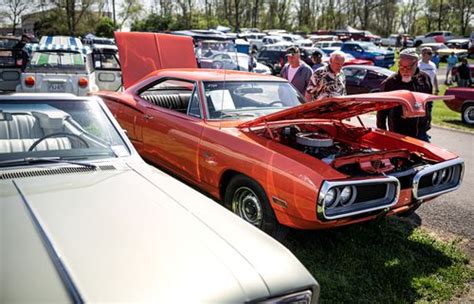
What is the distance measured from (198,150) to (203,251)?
252 cm

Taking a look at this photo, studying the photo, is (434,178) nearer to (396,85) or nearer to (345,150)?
(345,150)

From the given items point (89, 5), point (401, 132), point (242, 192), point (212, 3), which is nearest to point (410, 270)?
point (242, 192)

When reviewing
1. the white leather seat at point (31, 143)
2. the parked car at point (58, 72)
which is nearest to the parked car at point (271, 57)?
the parked car at point (58, 72)

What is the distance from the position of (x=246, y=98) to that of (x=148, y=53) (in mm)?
4611

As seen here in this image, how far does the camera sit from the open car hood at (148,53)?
853 cm

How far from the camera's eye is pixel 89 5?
48.1m

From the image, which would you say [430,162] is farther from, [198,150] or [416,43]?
[416,43]

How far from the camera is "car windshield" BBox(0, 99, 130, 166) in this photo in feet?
9.60

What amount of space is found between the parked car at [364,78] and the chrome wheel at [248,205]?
11.3 meters

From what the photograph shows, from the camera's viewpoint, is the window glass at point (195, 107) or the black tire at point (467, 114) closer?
the window glass at point (195, 107)

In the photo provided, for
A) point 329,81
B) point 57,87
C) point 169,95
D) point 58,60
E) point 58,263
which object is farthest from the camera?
point 58,60

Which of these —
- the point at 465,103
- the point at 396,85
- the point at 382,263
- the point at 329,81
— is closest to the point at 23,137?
the point at 382,263

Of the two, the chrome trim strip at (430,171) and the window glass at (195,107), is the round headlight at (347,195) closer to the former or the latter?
the chrome trim strip at (430,171)

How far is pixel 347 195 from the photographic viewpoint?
3430mm
